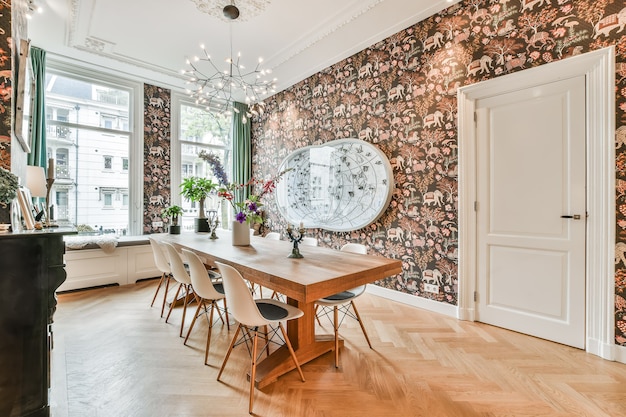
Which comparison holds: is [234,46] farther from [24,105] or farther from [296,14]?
[24,105]

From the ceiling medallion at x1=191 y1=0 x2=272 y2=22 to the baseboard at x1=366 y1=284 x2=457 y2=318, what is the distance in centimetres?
353

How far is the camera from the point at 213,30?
11.9 feet

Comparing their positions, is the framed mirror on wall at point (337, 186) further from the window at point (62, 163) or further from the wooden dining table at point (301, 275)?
the window at point (62, 163)

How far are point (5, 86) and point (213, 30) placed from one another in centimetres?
250

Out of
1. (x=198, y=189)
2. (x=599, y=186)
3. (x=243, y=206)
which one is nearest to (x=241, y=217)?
(x=243, y=206)

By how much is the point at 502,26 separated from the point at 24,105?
3929mm

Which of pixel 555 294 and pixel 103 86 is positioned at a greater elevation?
pixel 103 86

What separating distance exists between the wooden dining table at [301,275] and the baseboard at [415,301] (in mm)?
1309

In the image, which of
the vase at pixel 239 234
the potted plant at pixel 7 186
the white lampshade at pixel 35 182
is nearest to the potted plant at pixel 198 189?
the vase at pixel 239 234

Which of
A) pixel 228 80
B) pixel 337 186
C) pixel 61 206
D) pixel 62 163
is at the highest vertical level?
pixel 228 80

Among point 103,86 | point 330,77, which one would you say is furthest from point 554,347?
point 103,86

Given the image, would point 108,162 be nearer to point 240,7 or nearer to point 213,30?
point 213,30

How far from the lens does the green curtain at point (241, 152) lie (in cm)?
576

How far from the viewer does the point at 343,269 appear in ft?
6.07
